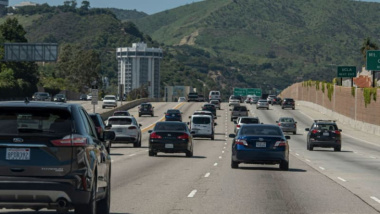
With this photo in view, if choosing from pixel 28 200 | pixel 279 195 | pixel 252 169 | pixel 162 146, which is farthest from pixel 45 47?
pixel 28 200

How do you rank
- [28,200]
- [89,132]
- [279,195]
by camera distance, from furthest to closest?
1. [279,195]
2. [89,132]
3. [28,200]

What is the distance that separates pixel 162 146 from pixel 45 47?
91.3 m

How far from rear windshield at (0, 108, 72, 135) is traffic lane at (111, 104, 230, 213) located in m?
4.15

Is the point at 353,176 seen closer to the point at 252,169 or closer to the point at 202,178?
the point at 252,169

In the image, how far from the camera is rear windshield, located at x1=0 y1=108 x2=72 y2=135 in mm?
11409

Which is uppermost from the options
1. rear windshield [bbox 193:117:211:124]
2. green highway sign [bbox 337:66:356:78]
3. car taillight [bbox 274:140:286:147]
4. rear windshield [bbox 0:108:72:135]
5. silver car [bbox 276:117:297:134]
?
green highway sign [bbox 337:66:356:78]

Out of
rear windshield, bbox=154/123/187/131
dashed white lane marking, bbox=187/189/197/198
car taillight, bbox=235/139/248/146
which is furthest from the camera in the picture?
rear windshield, bbox=154/123/187/131

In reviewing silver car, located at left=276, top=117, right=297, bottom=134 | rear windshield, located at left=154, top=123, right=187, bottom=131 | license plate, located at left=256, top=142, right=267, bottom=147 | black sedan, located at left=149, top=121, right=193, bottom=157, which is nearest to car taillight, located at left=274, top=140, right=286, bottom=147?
license plate, located at left=256, top=142, right=267, bottom=147

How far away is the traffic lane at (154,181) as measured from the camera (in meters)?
16.7

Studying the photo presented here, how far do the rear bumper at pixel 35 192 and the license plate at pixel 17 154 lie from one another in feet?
0.88

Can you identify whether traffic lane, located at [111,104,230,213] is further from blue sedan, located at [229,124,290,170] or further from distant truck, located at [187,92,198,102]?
distant truck, located at [187,92,198,102]

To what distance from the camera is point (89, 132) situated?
40.3ft

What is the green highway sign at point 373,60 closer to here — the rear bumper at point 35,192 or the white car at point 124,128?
the white car at point 124,128

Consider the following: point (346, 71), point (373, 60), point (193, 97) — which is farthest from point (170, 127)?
point (193, 97)
